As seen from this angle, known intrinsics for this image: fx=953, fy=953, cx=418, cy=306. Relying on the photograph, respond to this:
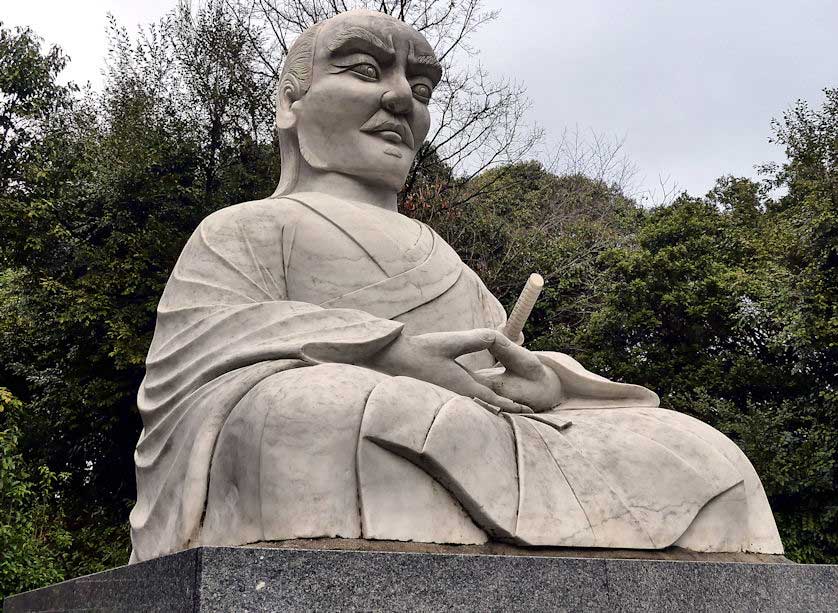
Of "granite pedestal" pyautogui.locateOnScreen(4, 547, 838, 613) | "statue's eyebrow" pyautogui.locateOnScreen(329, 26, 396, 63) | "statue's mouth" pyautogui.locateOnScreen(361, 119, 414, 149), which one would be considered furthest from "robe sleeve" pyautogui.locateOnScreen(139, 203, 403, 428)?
"statue's eyebrow" pyautogui.locateOnScreen(329, 26, 396, 63)

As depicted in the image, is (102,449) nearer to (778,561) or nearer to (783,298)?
(783,298)

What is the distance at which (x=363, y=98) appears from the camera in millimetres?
4652

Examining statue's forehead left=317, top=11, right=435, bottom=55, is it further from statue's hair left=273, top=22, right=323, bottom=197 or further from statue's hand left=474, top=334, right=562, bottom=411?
statue's hand left=474, top=334, right=562, bottom=411

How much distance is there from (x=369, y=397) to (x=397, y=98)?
80.2 inches

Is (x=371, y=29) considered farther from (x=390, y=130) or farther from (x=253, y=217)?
(x=253, y=217)

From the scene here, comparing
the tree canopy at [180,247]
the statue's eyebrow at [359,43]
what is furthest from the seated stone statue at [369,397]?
the tree canopy at [180,247]

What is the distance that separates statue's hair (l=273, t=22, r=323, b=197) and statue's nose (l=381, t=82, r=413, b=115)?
412mm

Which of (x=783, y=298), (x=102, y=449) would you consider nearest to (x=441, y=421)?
(x=783, y=298)

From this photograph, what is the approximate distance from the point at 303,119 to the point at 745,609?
3029mm

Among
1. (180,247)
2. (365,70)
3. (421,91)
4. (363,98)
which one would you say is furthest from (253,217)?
(180,247)

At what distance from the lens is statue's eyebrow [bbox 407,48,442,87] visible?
15.7 ft

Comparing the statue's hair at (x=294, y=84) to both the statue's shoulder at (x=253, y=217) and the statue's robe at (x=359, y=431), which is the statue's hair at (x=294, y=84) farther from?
the statue's shoulder at (x=253, y=217)

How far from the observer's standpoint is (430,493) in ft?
10.4

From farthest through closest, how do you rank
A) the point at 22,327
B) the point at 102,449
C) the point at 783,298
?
the point at 22,327
the point at 102,449
the point at 783,298
